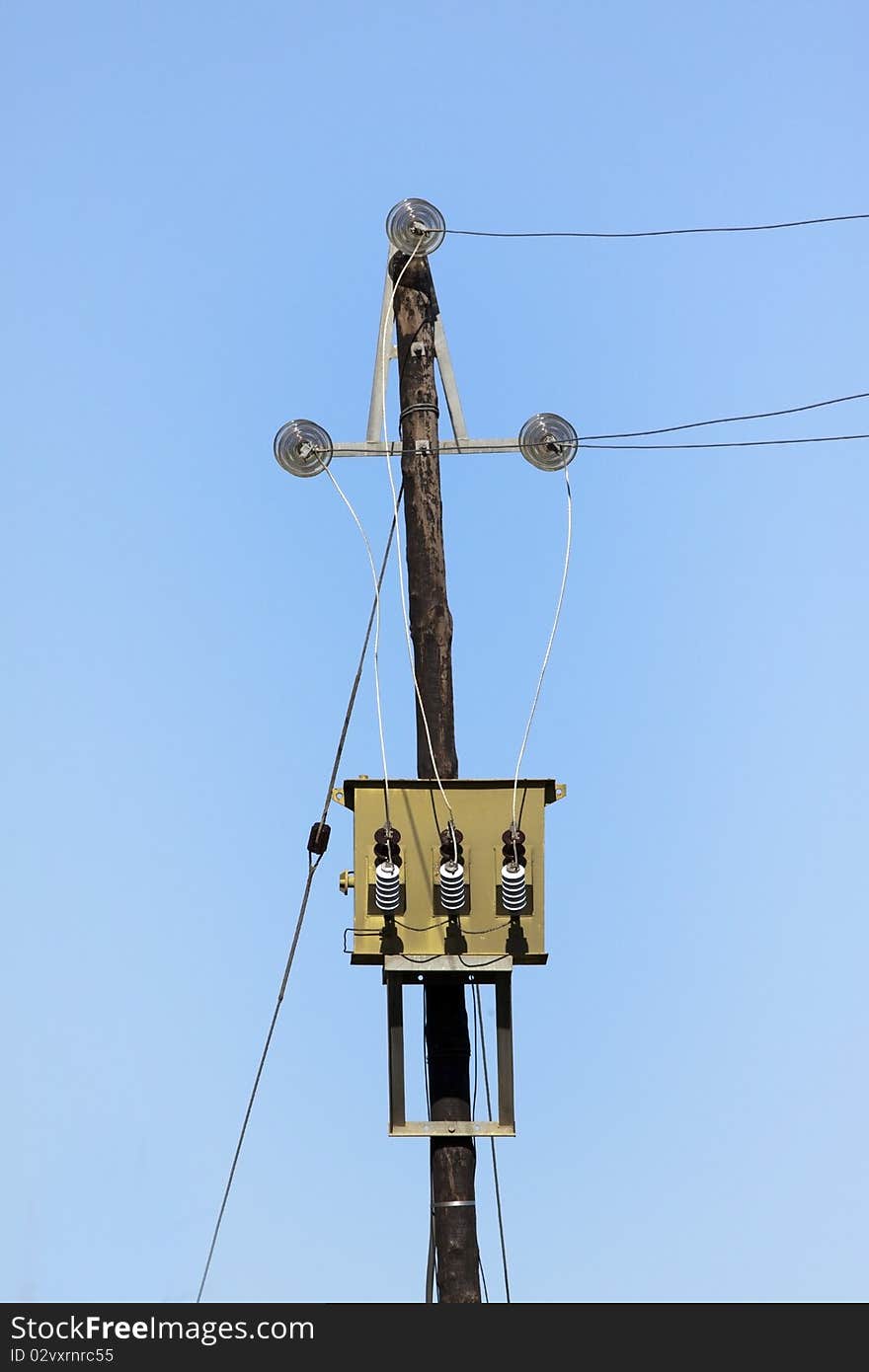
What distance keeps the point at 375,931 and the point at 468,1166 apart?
1353 millimetres

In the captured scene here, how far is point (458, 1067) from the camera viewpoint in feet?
42.1

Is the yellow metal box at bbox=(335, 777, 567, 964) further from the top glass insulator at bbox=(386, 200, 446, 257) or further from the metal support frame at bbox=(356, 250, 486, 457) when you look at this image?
the top glass insulator at bbox=(386, 200, 446, 257)

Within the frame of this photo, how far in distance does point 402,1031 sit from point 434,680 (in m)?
1.99

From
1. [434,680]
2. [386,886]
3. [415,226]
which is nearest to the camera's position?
[386,886]

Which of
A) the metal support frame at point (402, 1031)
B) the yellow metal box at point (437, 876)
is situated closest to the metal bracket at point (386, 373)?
the yellow metal box at point (437, 876)

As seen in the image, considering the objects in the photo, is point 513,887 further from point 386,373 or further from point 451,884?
point 386,373

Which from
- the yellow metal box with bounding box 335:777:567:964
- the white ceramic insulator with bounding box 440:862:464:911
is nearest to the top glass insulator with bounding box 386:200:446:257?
the yellow metal box with bounding box 335:777:567:964

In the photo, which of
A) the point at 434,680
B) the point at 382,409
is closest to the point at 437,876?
the point at 434,680

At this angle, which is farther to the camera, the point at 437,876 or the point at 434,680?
the point at 434,680

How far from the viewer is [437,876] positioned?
12.7 metres

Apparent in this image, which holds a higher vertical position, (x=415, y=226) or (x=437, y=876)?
(x=415, y=226)

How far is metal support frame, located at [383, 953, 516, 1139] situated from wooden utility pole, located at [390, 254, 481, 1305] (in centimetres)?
8

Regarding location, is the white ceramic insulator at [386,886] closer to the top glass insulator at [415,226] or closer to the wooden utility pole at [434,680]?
the wooden utility pole at [434,680]
